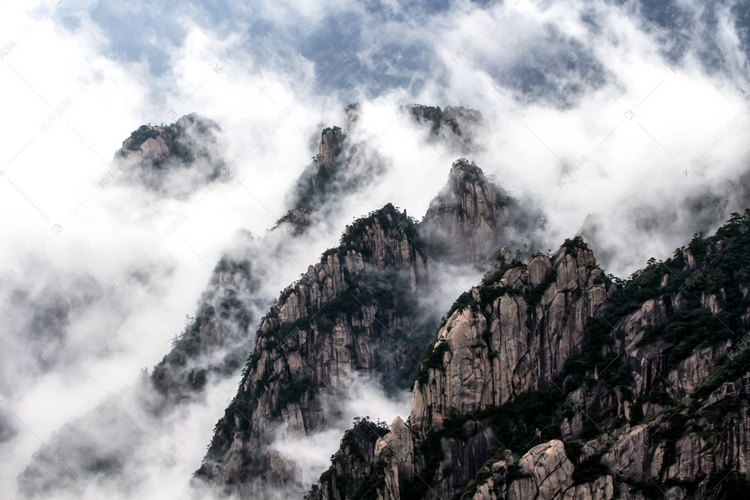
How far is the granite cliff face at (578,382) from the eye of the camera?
147375 millimetres

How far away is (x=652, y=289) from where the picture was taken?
184 m

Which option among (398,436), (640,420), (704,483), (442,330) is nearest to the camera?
(704,483)

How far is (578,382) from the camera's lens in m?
176

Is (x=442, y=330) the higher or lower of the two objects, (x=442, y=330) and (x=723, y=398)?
the higher

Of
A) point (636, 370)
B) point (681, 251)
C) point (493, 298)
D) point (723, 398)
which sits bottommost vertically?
point (723, 398)

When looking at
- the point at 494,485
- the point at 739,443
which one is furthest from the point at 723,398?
the point at 494,485

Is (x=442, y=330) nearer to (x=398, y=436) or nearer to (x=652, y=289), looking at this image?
(x=398, y=436)

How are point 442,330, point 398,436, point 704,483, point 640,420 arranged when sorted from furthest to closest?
point 442,330, point 398,436, point 640,420, point 704,483

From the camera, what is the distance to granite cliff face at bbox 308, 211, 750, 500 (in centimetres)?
14738

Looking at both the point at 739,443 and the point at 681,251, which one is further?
the point at 681,251

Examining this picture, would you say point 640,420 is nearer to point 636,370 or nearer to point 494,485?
point 636,370

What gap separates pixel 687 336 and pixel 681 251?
28725 millimetres

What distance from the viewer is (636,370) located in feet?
561

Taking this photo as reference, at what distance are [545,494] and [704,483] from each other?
21638mm
